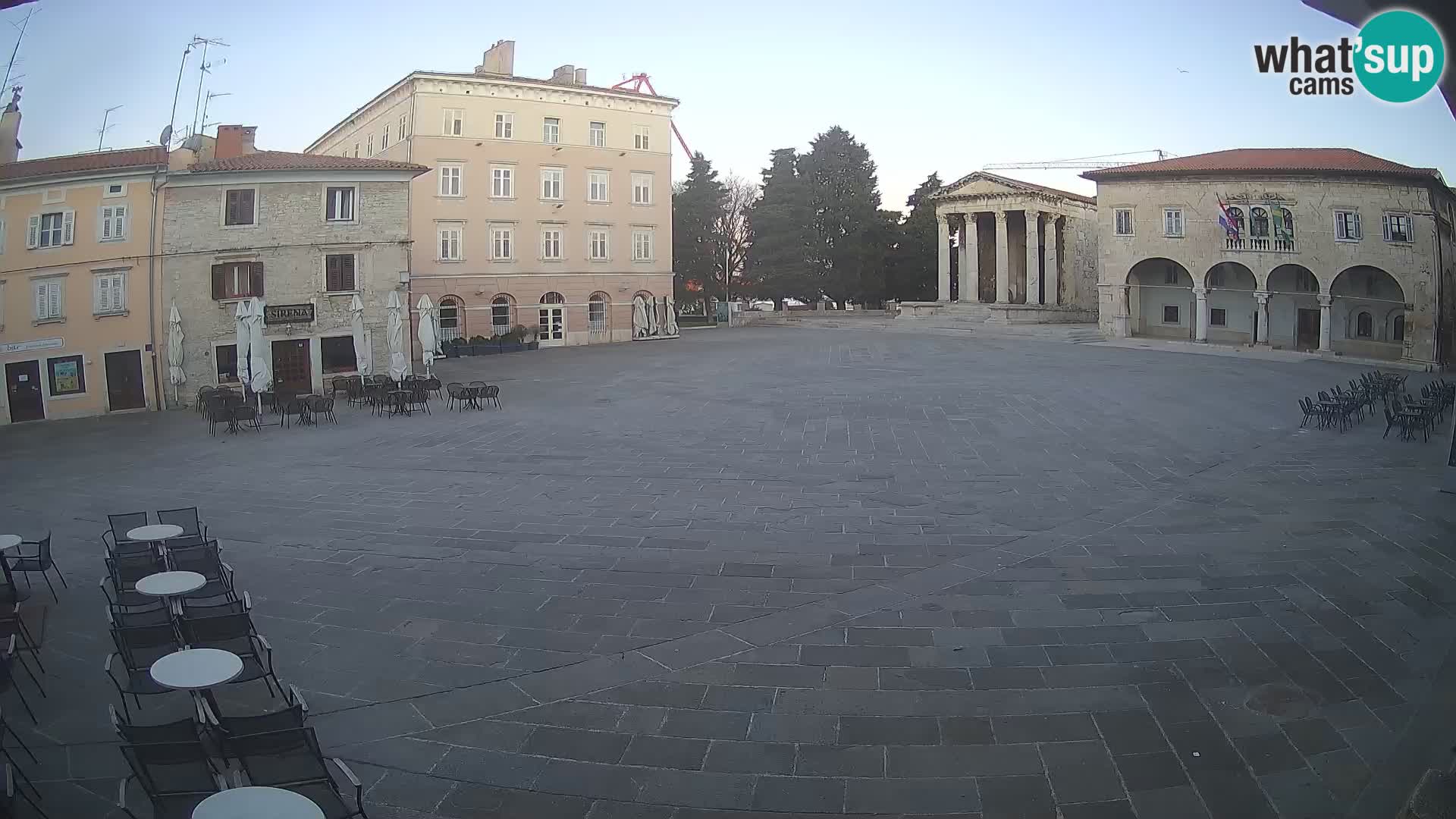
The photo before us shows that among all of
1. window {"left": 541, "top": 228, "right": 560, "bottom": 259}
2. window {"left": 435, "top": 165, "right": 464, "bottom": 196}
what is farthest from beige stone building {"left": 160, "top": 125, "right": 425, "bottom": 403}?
window {"left": 541, "top": 228, "right": 560, "bottom": 259}

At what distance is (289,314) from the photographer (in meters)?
26.1

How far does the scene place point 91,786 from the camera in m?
5.12

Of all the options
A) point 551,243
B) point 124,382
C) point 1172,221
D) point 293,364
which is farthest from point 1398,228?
point 124,382

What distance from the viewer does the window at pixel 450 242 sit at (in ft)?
135

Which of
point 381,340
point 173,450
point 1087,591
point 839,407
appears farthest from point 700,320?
point 1087,591

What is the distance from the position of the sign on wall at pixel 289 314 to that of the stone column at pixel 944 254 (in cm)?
4161

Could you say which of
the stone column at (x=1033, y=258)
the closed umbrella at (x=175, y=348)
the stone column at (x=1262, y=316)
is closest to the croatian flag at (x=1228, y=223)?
the stone column at (x=1262, y=316)

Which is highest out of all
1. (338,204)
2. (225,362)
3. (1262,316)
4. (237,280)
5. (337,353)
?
(338,204)

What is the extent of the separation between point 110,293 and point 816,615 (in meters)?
22.1

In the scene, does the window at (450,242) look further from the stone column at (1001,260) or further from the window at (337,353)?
the stone column at (1001,260)

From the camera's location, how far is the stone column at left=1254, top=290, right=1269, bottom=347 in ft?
129

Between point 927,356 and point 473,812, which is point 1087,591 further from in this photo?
point 927,356

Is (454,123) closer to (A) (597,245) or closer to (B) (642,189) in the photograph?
(A) (597,245)

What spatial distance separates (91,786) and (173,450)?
13625 mm
